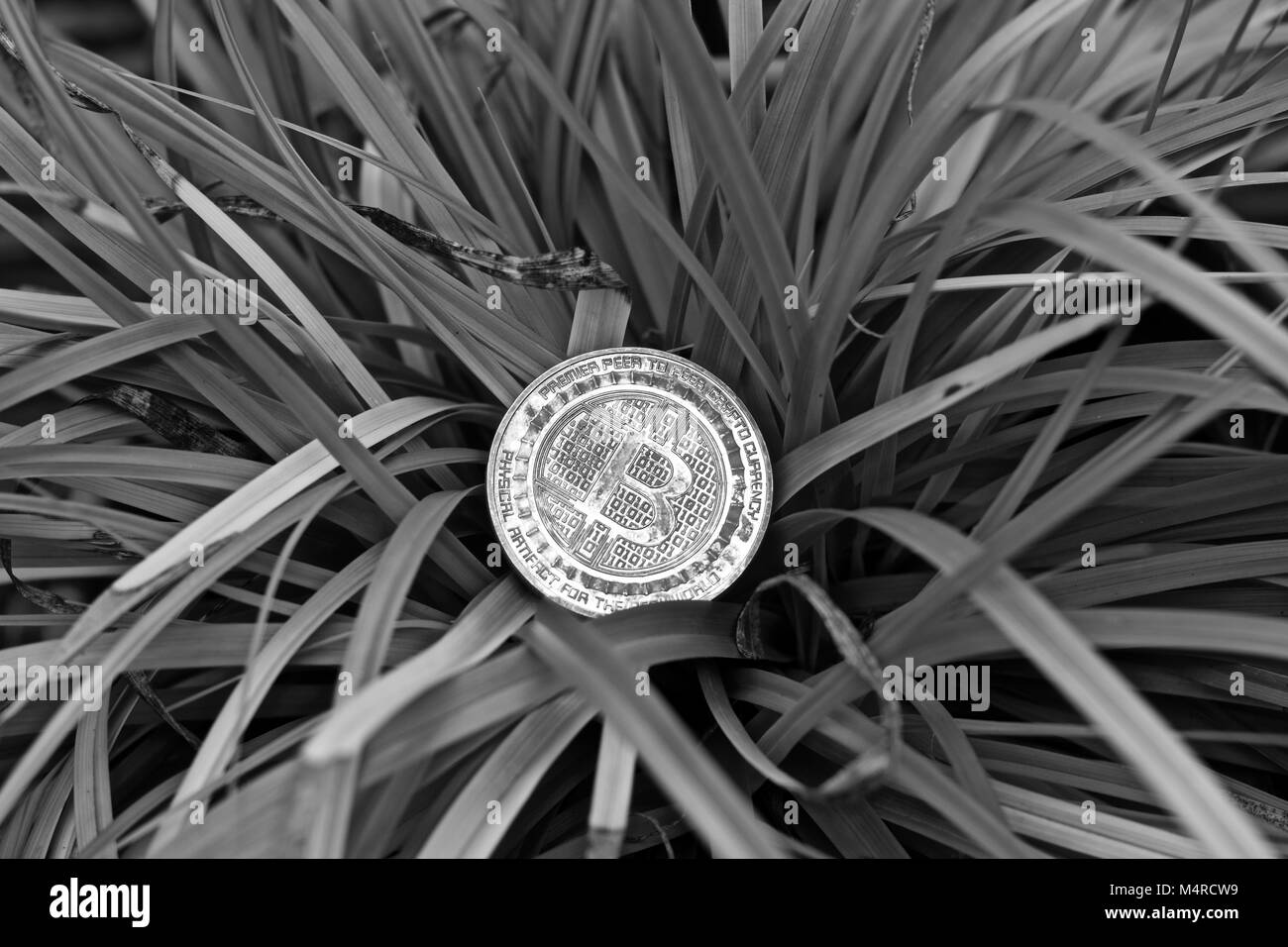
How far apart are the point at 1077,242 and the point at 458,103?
35 cm

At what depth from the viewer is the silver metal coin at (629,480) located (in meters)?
0.44

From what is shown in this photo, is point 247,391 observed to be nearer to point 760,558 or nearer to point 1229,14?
point 760,558

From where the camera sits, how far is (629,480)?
461mm

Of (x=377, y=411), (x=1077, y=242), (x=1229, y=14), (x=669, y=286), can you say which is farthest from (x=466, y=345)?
(x=1229, y=14)

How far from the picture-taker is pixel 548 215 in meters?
0.55
